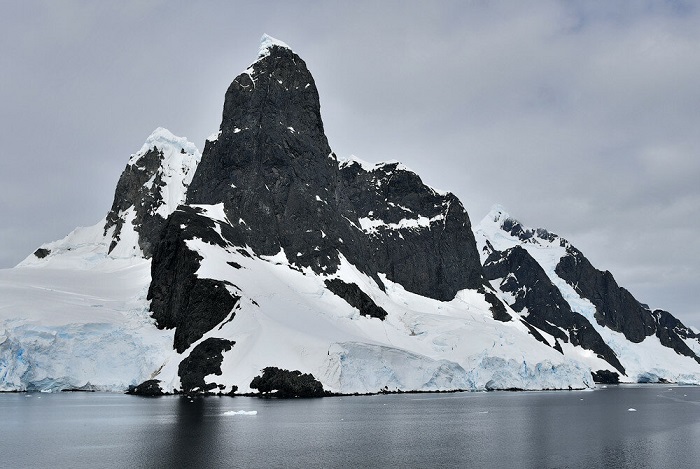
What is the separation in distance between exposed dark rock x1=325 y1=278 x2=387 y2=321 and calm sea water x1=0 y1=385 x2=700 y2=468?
55520 millimetres

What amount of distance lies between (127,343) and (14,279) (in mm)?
42580

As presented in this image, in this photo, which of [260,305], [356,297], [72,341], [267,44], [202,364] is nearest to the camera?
[202,364]

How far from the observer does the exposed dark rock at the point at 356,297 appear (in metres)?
149

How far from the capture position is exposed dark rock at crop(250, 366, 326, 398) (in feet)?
337

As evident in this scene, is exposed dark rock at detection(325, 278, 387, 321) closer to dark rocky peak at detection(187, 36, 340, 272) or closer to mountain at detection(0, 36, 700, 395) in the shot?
mountain at detection(0, 36, 700, 395)

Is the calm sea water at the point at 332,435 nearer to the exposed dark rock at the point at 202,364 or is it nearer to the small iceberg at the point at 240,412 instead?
the small iceberg at the point at 240,412

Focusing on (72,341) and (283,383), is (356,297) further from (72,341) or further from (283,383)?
(72,341)

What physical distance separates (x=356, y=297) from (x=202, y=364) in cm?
5058

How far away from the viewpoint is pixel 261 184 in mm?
164750

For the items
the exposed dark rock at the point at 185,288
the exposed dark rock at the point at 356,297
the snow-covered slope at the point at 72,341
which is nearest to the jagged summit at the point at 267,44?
the exposed dark rock at the point at 185,288

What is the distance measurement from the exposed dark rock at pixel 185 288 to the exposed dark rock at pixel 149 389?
7.56 m

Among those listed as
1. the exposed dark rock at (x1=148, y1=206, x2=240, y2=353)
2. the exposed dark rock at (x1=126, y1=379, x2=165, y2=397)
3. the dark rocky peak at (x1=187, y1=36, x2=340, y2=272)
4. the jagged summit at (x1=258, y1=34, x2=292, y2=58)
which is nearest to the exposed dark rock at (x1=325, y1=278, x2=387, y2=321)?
the dark rocky peak at (x1=187, y1=36, x2=340, y2=272)

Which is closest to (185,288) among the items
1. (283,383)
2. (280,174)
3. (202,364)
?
(202,364)

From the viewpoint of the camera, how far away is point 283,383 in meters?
104
